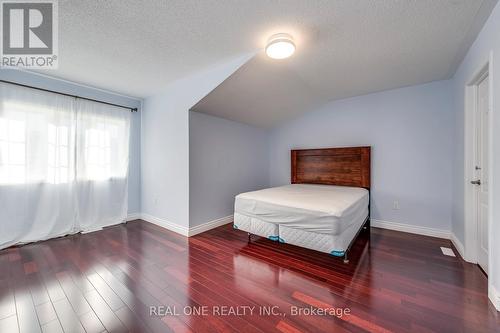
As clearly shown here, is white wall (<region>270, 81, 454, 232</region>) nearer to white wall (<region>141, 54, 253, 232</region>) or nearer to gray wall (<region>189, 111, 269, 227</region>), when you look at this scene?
gray wall (<region>189, 111, 269, 227</region>)

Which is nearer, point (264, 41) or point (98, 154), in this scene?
point (264, 41)

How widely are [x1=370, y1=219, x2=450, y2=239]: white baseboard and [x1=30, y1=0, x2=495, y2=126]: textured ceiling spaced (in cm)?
225

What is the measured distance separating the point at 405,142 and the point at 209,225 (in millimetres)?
3520

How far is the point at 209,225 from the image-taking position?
342cm

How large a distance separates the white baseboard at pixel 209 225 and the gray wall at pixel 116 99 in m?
1.62

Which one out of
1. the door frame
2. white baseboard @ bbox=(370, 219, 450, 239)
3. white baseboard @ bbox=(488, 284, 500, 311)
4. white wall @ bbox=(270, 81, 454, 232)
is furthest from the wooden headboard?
white baseboard @ bbox=(488, 284, 500, 311)

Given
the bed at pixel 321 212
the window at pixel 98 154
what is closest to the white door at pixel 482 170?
the bed at pixel 321 212

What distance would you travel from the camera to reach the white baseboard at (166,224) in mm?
3168

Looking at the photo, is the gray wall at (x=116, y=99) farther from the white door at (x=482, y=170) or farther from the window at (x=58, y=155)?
the white door at (x=482, y=170)

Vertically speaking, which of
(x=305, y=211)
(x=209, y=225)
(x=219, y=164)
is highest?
(x=219, y=164)

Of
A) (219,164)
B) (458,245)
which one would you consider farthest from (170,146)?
(458,245)

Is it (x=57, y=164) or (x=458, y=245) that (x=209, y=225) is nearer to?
(x=57, y=164)

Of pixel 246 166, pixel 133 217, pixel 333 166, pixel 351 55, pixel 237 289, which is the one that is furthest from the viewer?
pixel 246 166

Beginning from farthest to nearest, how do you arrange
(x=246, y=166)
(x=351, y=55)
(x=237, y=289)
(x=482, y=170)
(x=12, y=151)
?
(x=246, y=166)
(x=12, y=151)
(x=351, y=55)
(x=482, y=170)
(x=237, y=289)
